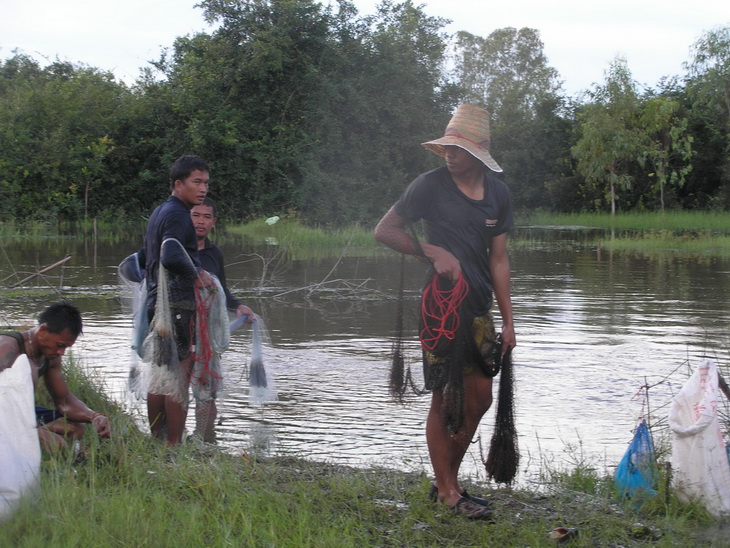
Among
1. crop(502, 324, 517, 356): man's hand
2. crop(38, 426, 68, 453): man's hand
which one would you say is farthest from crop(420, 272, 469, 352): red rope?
crop(38, 426, 68, 453): man's hand

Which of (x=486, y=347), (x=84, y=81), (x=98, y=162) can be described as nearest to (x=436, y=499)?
(x=486, y=347)

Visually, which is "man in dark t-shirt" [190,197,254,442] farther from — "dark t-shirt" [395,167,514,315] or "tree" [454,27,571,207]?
"tree" [454,27,571,207]

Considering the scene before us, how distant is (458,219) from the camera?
14.8ft

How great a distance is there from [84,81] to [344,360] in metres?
29.9

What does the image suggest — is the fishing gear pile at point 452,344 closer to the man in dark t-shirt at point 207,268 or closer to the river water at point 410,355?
the river water at point 410,355

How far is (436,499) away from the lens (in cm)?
450

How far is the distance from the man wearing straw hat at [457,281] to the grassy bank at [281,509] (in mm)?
308

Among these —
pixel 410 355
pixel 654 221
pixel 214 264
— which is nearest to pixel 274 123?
pixel 654 221

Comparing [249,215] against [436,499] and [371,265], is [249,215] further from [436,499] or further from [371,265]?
[436,499]

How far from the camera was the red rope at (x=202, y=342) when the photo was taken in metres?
5.58

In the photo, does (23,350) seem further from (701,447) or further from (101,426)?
(701,447)

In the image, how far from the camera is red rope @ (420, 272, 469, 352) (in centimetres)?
441

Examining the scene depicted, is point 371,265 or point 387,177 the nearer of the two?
point 371,265

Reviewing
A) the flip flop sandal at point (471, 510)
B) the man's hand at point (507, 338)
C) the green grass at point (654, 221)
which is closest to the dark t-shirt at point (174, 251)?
the man's hand at point (507, 338)
